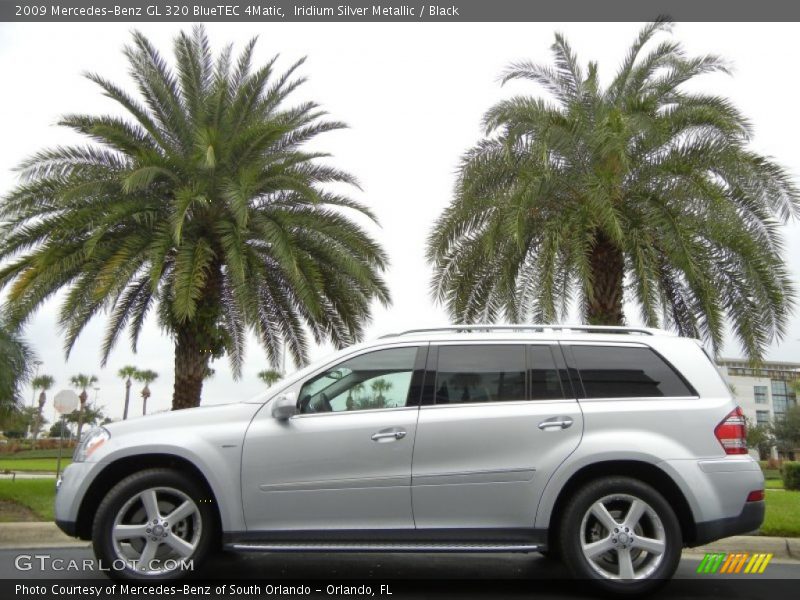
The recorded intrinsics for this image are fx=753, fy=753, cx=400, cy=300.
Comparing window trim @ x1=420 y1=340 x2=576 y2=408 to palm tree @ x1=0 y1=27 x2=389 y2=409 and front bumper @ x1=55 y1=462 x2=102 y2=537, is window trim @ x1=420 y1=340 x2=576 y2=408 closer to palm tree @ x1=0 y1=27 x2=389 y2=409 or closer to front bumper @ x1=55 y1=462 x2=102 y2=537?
front bumper @ x1=55 y1=462 x2=102 y2=537

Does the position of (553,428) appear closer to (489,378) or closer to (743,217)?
(489,378)

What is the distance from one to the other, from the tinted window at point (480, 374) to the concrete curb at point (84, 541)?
3194 mm

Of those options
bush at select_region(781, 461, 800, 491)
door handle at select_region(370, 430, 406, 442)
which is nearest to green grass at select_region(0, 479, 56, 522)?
door handle at select_region(370, 430, 406, 442)

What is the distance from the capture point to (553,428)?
17.1 feet

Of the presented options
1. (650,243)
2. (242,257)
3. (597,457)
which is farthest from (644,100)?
(597,457)

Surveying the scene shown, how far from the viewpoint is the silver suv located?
509 centimetres

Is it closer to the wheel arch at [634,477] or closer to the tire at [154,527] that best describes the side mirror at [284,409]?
the tire at [154,527]

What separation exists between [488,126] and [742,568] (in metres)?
8.65

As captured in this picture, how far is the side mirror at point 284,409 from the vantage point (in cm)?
527

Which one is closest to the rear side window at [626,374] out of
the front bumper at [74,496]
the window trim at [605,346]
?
the window trim at [605,346]

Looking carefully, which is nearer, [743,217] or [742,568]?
[742,568]

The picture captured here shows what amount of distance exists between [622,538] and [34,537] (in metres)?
6.00

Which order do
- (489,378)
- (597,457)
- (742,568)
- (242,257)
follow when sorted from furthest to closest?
(242,257) < (742,568) < (489,378) < (597,457)
